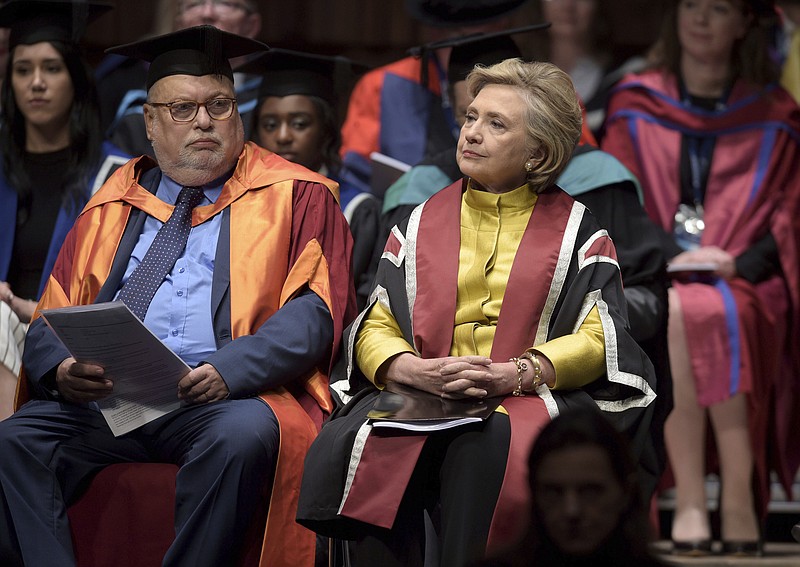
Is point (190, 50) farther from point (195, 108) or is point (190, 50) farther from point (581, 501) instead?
point (581, 501)

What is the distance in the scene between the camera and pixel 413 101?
5555 millimetres

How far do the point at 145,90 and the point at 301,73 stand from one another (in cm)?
86

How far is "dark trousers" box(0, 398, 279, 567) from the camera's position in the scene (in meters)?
3.48

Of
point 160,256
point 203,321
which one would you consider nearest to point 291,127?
point 160,256

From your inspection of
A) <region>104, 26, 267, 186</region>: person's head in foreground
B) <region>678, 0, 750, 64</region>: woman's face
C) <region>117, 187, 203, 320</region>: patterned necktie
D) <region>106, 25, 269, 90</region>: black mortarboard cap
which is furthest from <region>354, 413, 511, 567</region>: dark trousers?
<region>678, 0, 750, 64</region>: woman's face

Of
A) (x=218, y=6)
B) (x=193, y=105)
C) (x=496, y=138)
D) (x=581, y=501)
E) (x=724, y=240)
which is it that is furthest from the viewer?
(x=218, y=6)

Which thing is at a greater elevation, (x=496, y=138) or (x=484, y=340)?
(x=496, y=138)

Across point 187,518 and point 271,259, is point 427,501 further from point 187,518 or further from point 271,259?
point 271,259

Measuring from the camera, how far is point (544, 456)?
2.47 metres

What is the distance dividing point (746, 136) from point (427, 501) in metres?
2.81

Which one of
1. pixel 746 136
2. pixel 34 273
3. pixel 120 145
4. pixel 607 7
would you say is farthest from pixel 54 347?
pixel 607 7

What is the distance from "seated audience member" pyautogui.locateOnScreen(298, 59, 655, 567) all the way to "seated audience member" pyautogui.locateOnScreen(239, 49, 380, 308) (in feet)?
4.00

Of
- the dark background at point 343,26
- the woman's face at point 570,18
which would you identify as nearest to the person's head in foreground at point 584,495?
the woman's face at point 570,18

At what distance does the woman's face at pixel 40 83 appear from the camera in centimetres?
500
